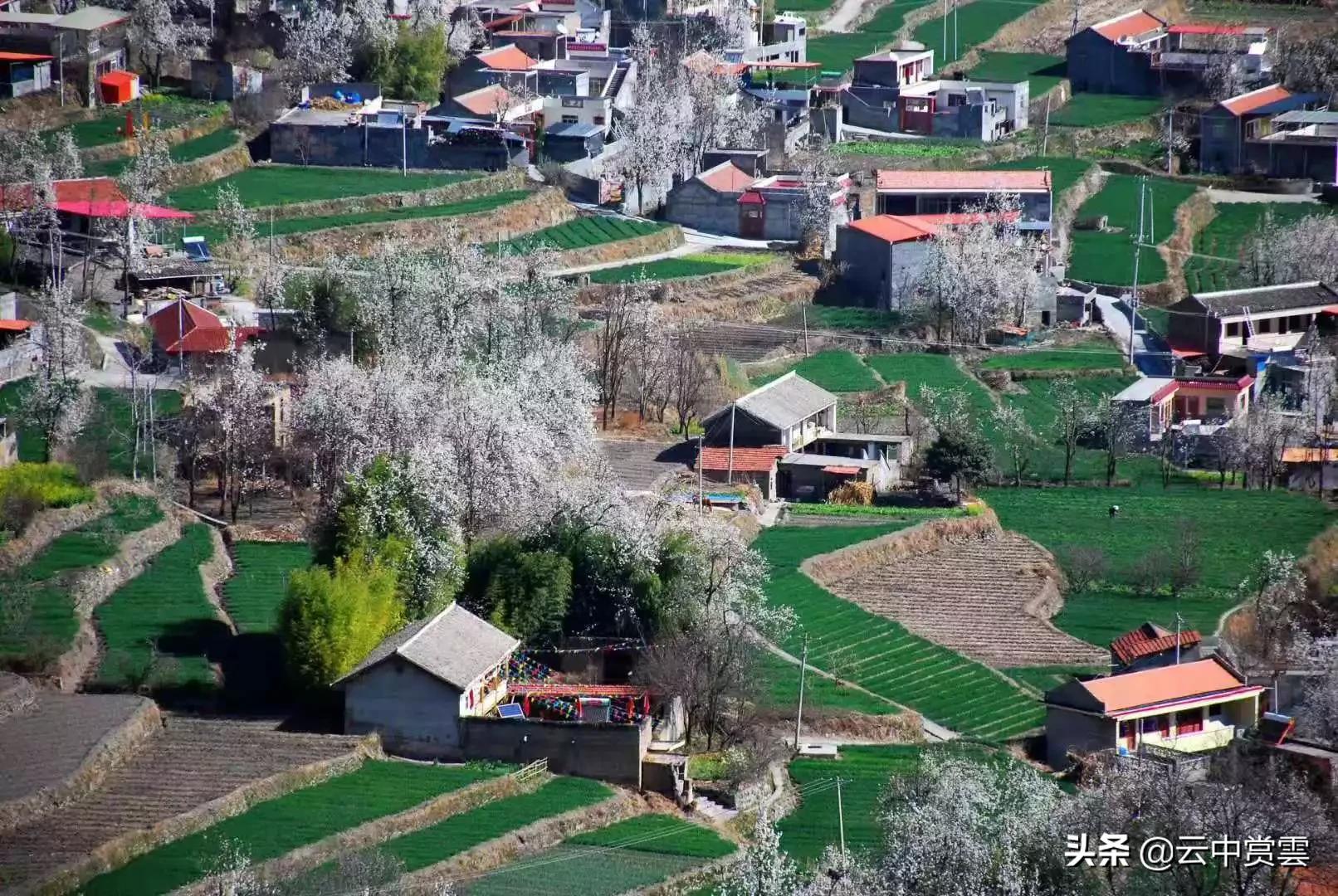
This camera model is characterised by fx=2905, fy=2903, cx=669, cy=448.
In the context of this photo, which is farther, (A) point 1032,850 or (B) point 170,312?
(B) point 170,312

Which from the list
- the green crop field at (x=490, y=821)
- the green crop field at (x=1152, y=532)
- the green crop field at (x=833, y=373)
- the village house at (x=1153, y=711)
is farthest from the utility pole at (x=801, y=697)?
the green crop field at (x=833, y=373)

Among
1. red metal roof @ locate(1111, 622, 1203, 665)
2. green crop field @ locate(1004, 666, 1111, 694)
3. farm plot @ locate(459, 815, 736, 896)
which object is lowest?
green crop field @ locate(1004, 666, 1111, 694)

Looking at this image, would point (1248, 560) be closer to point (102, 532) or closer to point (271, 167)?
point (102, 532)

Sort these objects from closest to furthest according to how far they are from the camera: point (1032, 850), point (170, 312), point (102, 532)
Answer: point (1032, 850), point (102, 532), point (170, 312)

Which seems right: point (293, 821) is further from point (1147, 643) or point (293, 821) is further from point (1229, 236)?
point (1229, 236)

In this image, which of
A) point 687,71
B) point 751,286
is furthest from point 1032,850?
point 687,71

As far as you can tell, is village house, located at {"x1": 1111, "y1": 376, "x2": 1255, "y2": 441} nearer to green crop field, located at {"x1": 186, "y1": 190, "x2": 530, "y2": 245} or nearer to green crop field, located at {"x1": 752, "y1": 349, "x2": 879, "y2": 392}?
green crop field, located at {"x1": 752, "y1": 349, "x2": 879, "y2": 392}

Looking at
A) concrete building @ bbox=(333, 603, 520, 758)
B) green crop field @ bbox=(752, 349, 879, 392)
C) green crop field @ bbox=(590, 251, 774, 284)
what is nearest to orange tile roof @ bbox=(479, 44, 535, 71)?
green crop field @ bbox=(590, 251, 774, 284)
